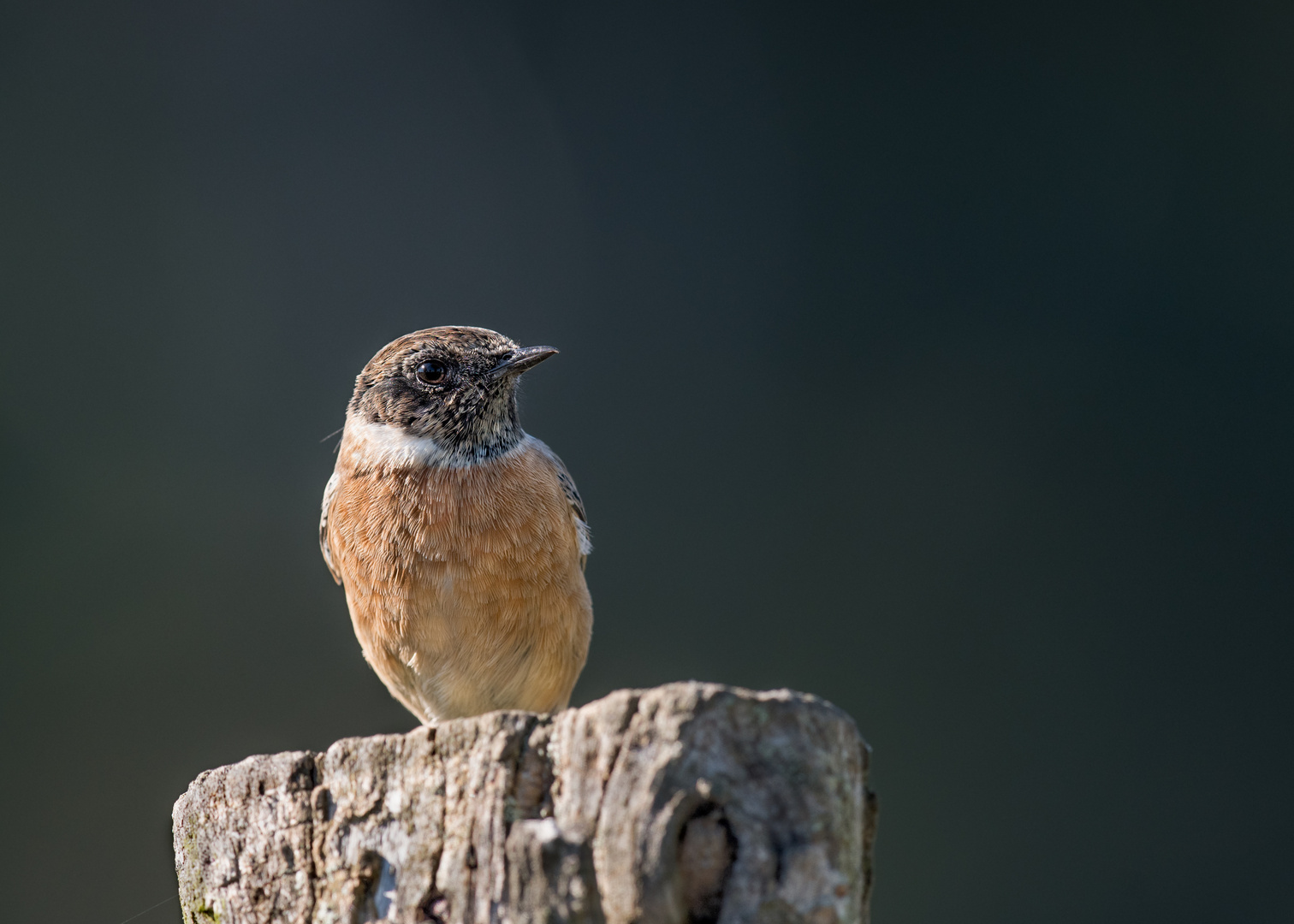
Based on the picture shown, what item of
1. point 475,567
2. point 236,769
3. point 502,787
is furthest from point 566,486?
point 502,787

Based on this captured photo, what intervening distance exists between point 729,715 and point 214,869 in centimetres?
138

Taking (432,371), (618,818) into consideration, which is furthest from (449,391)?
(618,818)

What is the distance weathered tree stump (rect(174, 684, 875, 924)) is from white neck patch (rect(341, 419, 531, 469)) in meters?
2.38

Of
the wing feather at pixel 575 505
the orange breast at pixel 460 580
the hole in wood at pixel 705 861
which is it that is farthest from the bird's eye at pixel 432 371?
the hole in wood at pixel 705 861

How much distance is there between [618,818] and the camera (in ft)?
6.32

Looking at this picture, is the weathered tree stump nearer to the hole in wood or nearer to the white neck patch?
the hole in wood

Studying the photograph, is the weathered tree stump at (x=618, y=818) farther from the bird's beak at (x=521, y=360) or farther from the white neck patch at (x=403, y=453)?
the bird's beak at (x=521, y=360)

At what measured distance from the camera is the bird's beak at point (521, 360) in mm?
4707

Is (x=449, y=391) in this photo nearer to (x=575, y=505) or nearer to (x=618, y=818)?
(x=575, y=505)

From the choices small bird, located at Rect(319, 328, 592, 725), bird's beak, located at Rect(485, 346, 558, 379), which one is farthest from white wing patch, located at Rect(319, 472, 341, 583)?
bird's beak, located at Rect(485, 346, 558, 379)

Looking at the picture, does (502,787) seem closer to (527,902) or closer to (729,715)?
(527,902)

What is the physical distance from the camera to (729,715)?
195 centimetres

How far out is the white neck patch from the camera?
4602mm

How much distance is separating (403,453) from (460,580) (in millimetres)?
665
